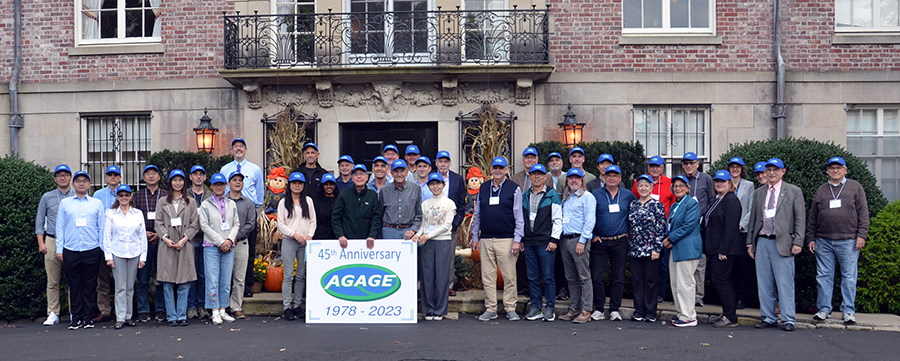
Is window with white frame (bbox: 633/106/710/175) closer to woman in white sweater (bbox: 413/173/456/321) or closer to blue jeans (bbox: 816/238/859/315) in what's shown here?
blue jeans (bbox: 816/238/859/315)

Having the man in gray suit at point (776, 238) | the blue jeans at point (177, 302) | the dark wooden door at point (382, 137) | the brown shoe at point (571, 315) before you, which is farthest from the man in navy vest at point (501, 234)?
the dark wooden door at point (382, 137)

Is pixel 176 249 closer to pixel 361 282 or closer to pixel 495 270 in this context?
pixel 361 282

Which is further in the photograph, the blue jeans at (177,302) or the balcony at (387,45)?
the balcony at (387,45)

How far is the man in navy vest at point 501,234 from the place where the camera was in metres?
9.26

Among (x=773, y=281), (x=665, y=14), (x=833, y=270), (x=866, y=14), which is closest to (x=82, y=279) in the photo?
(x=773, y=281)

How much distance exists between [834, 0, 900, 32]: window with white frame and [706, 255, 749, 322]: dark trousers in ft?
22.3

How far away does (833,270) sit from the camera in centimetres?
888

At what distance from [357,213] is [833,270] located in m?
5.40

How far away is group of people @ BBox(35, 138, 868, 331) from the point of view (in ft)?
29.1

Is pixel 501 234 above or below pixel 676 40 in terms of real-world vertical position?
below

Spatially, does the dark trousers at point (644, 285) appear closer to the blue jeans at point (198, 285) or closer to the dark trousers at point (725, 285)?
the dark trousers at point (725, 285)

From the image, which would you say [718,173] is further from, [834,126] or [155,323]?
[155,323]

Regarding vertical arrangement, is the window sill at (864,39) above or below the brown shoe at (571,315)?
above

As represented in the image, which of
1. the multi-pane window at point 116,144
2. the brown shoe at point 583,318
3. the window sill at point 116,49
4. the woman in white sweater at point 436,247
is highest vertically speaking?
the window sill at point 116,49
